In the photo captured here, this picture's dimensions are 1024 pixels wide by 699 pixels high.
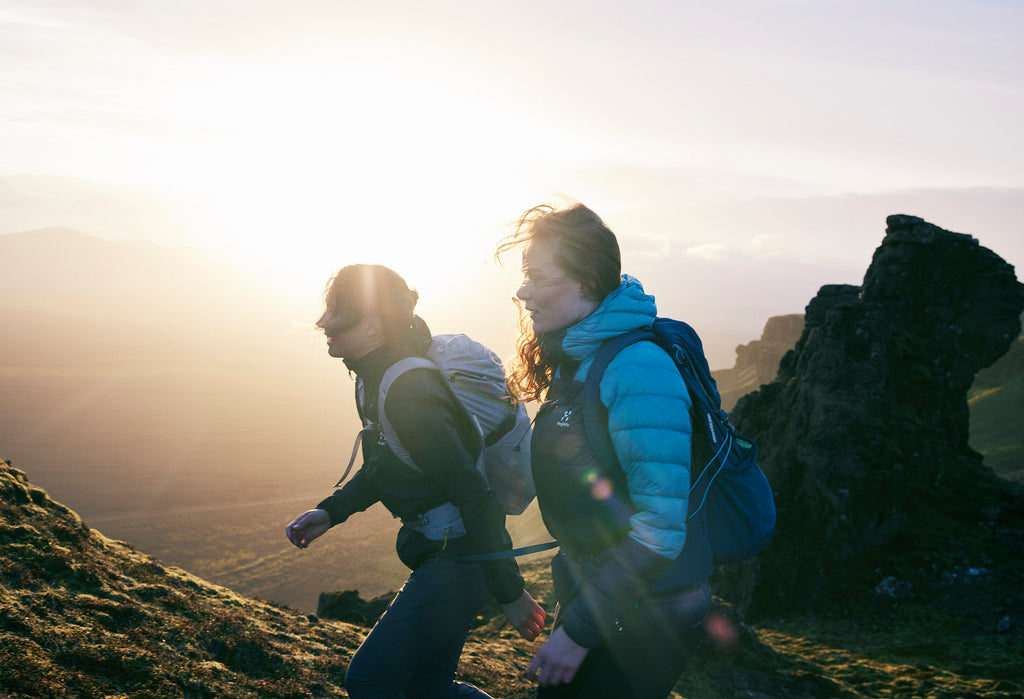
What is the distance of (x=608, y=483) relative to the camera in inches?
89.1

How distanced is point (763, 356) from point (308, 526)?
54.3 m

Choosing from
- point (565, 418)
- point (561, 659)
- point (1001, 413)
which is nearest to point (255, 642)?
point (561, 659)

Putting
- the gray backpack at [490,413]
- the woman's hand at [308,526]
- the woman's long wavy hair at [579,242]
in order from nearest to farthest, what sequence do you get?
the woman's long wavy hair at [579,242], the gray backpack at [490,413], the woman's hand at [308,526]

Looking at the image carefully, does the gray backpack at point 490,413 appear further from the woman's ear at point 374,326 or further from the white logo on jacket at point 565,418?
the white logo on jacket at point 565,418

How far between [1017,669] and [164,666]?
990 centimetres

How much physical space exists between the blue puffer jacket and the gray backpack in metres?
1.00

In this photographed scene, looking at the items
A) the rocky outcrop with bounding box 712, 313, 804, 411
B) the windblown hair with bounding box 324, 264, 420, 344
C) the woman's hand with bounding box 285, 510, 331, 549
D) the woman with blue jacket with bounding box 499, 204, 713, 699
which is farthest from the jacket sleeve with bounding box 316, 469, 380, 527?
the rocky outcrop with bounding box 712, 313, 804, 411

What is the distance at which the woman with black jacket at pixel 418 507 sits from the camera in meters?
2.88

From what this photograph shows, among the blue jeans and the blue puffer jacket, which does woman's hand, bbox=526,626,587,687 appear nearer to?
the blue puffer jacket

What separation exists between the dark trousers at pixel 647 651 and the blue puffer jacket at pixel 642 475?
0.08 m

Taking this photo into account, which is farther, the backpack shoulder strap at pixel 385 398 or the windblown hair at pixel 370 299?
the windblown hair at pixel 370 299

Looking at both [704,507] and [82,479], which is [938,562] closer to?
[704,507]

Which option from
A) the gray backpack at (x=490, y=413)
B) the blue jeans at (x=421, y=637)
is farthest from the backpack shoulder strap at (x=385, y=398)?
the blue jeans at (x=421, y=637)

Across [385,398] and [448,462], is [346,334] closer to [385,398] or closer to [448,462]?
[385,398]
